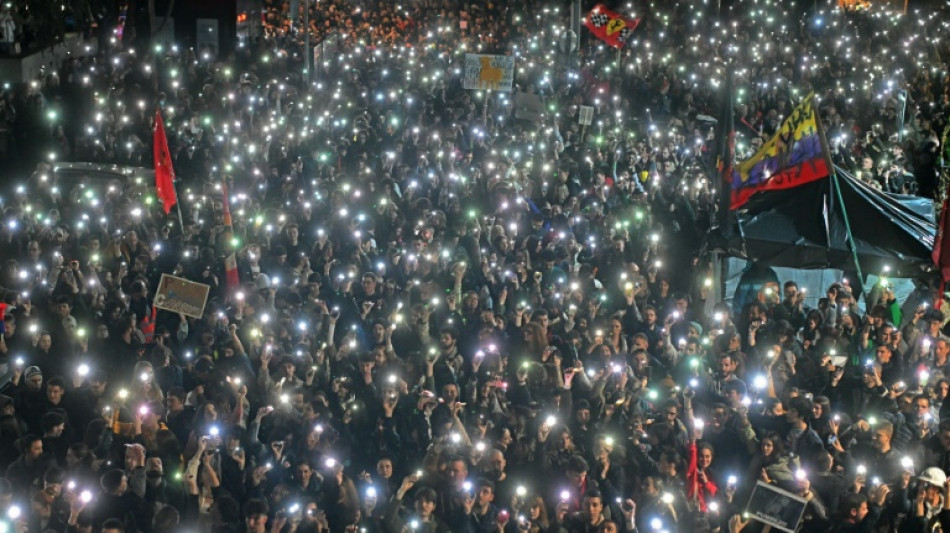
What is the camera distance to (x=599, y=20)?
91.6ft

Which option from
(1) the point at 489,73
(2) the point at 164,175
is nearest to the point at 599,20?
(1) the point at 489,73

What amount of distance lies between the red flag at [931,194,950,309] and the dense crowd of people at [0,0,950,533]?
1.46 feet

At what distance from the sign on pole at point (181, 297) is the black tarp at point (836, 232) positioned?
6.05 meters

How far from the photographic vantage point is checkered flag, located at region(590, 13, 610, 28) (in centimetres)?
2788

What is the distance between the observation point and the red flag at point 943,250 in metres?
12.9

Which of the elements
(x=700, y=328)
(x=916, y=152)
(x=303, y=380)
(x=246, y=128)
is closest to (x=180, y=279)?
(x=303, y=380)

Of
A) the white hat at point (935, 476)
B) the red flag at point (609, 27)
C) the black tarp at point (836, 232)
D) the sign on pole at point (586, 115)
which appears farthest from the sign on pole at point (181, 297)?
the red flag at point (609, 27)

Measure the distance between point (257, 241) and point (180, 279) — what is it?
2.81 meters

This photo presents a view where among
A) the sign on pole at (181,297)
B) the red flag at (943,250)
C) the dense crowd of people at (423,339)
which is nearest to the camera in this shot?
the dense crowd of people at (423,339)

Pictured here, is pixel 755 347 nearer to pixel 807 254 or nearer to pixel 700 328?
pixel 700 328

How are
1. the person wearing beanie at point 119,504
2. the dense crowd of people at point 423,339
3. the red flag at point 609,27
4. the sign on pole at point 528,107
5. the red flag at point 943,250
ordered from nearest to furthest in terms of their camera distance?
the person wearing beanie at point 119,504 → the dense crowd of people at point 423,339 → the red flag at point 943,250 → the sign on pole at point 528,107 → the red flag at point 609,27

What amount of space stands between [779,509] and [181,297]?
628 cm

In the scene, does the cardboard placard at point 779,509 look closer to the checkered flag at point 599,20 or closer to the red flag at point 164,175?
the red flag at point 164,175

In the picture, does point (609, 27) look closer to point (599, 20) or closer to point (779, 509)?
point (599, 20)
